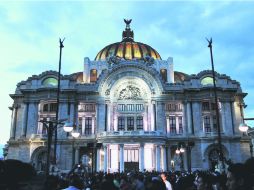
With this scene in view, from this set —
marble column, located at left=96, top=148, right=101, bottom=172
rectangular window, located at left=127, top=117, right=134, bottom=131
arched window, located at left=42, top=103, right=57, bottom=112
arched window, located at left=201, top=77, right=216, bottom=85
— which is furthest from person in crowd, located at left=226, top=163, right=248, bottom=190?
arched window, located at left=42, top=103, right=57, bottom=112

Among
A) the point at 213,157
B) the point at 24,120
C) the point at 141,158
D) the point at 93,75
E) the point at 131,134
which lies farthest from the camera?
the point at 93,75

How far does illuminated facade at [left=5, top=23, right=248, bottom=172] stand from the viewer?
51719mm

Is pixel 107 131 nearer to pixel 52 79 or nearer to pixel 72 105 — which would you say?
pixel 72 105

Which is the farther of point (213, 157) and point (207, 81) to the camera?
point (207, 81)

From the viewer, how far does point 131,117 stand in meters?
55.1

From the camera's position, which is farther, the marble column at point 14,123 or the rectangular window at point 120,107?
the marble column at point 14,123

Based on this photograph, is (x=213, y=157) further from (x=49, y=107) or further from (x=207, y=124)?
(x=49, y=107)

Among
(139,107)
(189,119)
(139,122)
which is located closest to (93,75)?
(139,107)

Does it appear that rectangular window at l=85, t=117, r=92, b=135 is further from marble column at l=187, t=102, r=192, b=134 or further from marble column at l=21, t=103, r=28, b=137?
marble column at l=187, t=102, r=192, b=134

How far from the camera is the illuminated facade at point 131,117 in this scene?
170ft

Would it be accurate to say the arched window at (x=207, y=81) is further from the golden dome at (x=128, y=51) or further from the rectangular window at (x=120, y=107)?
the golden dome at (x=128, y=51)

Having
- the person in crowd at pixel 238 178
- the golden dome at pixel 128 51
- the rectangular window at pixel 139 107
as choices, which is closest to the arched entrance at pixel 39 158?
the rectangular window at pixel 139 107

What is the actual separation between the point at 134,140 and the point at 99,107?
31.3ft

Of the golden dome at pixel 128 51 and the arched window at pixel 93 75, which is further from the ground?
the golden dome at pixel 128 51
